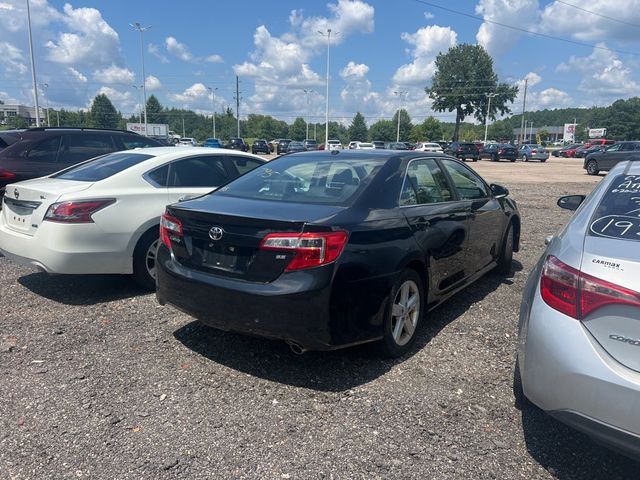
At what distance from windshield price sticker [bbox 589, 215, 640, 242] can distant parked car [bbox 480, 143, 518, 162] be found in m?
46.0

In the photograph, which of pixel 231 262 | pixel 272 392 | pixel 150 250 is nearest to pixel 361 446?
pixel 272 392

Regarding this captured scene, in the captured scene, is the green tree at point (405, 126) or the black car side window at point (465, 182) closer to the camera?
the black car side window at point (465, 182)

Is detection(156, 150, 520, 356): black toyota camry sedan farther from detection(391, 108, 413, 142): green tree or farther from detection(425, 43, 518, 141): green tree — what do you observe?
detection(391, 108, 413, 142): green tree

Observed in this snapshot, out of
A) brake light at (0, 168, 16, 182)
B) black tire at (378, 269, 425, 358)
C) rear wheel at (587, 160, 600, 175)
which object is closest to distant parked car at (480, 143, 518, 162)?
rear wheel at (587, 160, 600, 175)

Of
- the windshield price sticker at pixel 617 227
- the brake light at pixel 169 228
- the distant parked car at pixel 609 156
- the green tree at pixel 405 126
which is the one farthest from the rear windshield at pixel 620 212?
the green tree at pixel 405 126

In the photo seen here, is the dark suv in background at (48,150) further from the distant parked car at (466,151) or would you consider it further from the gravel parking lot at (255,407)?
the distant parked car at (466,151)

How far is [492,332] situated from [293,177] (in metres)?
2.16

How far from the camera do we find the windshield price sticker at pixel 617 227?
239cm

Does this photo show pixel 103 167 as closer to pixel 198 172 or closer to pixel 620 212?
pixel 198 172

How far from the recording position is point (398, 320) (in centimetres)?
365

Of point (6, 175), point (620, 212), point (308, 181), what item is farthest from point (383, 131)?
point (620, 212)

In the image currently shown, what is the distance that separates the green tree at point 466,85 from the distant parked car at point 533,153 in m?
34.5

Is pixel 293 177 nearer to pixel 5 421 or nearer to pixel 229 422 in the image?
pixel 229 422

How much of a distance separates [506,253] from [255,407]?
3.92 meters
